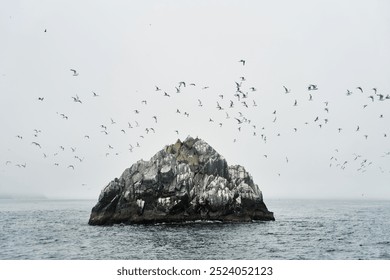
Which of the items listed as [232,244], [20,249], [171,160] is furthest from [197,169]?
[20,249]

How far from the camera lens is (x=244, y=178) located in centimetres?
7412

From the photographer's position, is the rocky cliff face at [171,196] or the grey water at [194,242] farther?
the rocky cliff face at [171,196]

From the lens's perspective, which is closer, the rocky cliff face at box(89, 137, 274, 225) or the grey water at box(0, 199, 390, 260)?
the grey water at box(0, 199, 390, 260)

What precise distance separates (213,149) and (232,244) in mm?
31207

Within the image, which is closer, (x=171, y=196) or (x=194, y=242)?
(x=194, y=242)

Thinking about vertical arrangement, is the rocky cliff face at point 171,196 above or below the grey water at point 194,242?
above

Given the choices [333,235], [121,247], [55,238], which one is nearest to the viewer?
[121,247]

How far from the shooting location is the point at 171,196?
218 ft

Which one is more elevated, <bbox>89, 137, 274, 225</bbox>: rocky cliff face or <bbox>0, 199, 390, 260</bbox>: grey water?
<bbox>89, 137, 274, 225</bbox>: rocky cliff face

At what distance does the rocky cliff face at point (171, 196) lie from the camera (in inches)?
2611

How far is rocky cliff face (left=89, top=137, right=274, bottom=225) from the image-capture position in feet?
218

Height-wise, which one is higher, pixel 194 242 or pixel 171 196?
pixel 171 196
